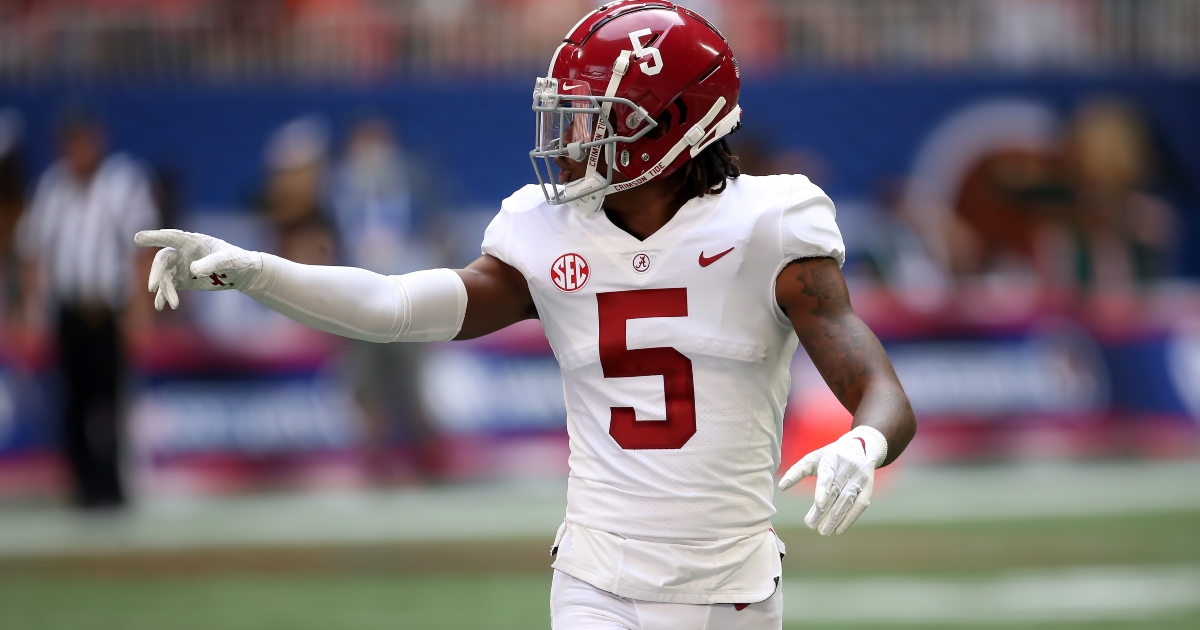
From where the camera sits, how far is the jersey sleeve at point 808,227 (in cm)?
298

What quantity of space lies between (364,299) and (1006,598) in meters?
4.57

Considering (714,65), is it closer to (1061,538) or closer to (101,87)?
(1061,538)

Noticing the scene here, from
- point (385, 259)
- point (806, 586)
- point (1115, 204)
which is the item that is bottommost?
point (806, 586)

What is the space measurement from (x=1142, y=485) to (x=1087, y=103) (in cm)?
325

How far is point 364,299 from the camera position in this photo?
10.1ft

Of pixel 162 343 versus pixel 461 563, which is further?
pixel 162 343

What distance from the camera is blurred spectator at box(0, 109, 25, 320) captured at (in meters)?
10.2

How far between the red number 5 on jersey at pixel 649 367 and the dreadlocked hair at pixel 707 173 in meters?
0.27

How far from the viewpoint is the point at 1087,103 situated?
11453mm

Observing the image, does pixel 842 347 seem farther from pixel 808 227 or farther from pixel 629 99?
pixel 629 99

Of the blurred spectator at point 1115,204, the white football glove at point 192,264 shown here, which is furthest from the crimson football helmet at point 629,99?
the blurred spectator at point 1115,204

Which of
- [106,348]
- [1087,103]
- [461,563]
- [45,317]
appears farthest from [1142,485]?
[45,317]

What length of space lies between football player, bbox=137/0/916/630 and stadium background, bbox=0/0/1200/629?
5.56m

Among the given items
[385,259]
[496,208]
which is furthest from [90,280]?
[496,208]
